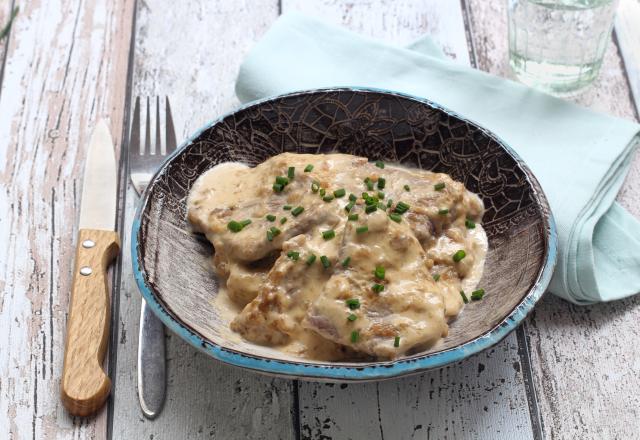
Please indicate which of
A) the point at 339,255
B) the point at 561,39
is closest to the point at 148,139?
the point at 339,255

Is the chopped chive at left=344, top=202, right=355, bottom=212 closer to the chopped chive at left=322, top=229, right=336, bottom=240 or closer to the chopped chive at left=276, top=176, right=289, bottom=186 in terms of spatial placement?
the chopped chive at left=322, top=229, right=336, bottom=240

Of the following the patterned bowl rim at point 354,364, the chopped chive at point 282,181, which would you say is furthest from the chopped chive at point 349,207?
the patterned bowl rim at point 354,364

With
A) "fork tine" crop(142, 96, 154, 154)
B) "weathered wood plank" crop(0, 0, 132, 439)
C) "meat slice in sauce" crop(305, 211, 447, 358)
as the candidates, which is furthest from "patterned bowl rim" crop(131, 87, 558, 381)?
"fork tine" crop(142, 96, 154, 154)

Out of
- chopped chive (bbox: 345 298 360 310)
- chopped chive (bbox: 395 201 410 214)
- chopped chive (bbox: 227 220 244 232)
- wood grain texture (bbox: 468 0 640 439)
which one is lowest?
wood grain texture (bbox: 468 0 640 439)

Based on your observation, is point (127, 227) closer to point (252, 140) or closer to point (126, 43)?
point (252, 140)

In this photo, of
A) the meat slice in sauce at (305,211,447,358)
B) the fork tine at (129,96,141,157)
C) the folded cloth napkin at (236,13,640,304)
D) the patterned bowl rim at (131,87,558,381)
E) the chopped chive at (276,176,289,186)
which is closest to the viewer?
the patterned bowl rim at (131,87,558,381)

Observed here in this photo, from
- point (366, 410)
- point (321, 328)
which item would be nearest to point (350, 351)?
point (321, 328)
